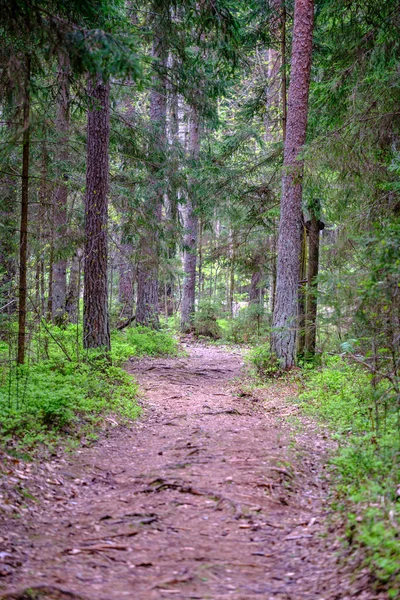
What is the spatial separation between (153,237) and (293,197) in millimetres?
4481

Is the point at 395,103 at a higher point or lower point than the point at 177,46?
lower

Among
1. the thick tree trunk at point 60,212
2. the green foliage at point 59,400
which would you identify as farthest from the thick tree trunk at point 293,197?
the thick tree trunk at point 60,212

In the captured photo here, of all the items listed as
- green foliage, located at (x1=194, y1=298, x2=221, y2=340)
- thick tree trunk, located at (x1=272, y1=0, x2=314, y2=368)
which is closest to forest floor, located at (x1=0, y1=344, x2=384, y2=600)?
thick tree trunk, located at (x1=272, y1=0, x2=314, y2=368)

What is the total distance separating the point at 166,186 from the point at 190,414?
843cm

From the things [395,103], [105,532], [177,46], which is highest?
[177,46]

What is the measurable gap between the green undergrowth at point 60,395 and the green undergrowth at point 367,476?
3.35 metres

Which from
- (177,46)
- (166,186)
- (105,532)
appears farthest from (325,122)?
(105,532)

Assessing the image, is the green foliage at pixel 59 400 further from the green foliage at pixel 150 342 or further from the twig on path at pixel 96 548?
Answer: the green foliage at pixel 150 342

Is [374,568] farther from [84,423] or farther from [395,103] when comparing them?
[395,103]

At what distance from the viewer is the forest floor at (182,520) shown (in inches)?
132

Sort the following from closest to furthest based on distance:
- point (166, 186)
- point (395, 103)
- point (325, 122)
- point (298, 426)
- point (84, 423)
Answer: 1. point (84, 423)
2. point (298, 426)
3. point (395, 103)
4. point (325, 122)
5. point (166, 186)

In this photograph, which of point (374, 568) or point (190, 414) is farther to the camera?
point (190, 414)

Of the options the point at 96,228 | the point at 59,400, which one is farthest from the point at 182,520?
the point at 96,228

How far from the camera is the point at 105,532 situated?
4.21 meters
